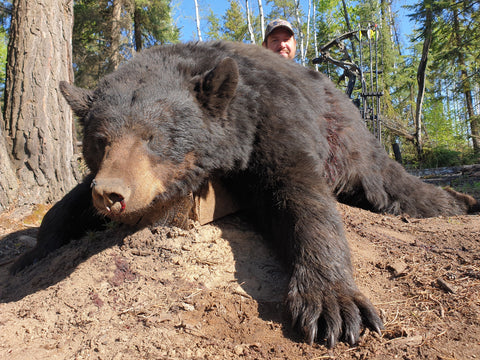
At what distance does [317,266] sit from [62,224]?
2.38 meters

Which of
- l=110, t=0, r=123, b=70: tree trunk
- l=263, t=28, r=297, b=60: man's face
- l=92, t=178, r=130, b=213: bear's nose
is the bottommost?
l=92, t=178, r=130, b=213: bear's nose

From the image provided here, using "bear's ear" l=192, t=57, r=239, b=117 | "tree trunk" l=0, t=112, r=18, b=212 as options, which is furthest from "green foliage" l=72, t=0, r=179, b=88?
"bear's ear" l=192, t=57, r=239, b=117

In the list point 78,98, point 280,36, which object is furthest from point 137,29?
→ point 78,98

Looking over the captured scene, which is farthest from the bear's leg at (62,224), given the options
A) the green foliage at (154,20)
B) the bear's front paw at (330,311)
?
the green foliage at (154,20)

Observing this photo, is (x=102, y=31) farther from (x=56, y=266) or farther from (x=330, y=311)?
(x=330, y=311)

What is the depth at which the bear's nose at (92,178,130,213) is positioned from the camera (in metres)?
1.95

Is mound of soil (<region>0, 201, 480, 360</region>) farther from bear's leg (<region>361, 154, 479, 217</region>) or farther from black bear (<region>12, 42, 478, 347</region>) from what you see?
bear's leg (<region>361, 154, 479, 217</region>)

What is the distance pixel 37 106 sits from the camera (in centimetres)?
483

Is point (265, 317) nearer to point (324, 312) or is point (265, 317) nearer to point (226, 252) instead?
point (324, 312)

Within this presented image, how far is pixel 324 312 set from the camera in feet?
6.50

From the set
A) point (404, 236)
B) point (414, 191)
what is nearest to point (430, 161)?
point (414, 191)

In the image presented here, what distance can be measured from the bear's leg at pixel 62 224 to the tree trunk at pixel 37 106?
171 cm

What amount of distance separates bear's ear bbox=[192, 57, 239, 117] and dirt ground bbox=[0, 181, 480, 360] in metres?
0.92

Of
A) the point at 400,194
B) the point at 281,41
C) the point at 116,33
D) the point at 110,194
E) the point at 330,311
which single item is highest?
the point at 116,33
